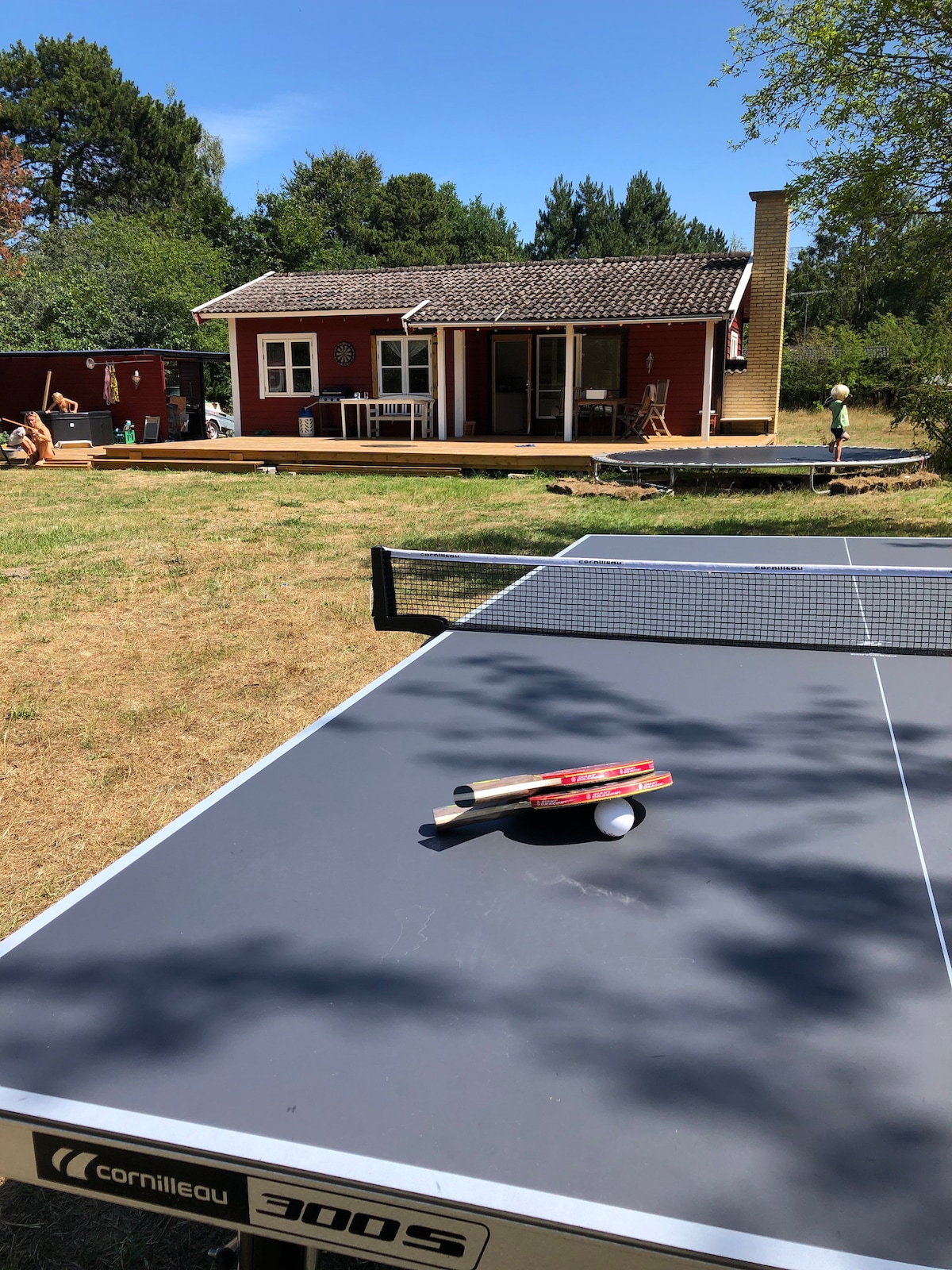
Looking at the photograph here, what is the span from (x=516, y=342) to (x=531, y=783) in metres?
20.3

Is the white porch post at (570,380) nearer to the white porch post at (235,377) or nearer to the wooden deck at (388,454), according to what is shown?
the wooden deck at (388,454)

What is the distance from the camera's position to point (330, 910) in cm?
198

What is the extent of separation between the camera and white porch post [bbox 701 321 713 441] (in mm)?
18656

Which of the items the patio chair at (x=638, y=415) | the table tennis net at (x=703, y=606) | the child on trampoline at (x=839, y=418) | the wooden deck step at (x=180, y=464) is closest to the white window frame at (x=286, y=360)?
the wooden deck step at (x=180, y=464)

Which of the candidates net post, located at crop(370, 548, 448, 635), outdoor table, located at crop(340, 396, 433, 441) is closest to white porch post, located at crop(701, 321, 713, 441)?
outdoor table, located at crop(340, 396, 433, 441)

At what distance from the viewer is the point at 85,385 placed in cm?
2381

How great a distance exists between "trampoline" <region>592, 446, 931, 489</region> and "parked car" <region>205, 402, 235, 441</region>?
1283 cm

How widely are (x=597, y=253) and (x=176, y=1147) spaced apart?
5688 centimetres

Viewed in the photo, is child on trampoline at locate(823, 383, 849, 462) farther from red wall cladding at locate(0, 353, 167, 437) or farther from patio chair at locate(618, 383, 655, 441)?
red wall cladding at locate(0, 353, 167, 437)

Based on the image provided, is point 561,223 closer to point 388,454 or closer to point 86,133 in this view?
point 86,133

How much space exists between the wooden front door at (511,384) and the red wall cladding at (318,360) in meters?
2.27

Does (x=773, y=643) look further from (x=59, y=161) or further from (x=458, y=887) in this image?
A: (x=59, y=161)

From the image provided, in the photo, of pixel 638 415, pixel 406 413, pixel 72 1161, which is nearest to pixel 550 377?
pixel 638 415

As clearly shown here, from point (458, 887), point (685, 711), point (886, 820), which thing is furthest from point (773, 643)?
point (458, 887)
